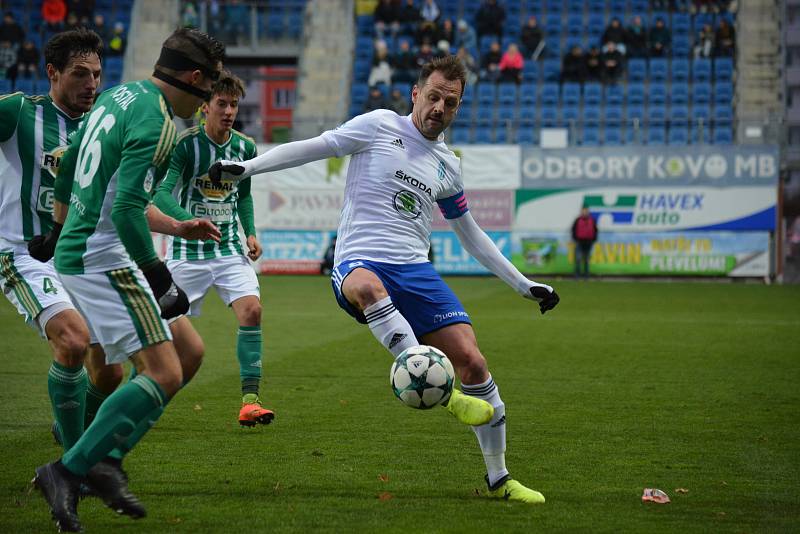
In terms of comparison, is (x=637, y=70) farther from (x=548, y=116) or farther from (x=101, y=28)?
(x=101, y=28)

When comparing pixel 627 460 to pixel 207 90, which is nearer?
pixel 207 90

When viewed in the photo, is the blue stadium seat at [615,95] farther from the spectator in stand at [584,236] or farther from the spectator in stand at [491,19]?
the spectator in stand at [584,236]

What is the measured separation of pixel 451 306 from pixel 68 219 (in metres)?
2.03

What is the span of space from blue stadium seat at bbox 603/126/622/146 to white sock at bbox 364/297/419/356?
80.8ft

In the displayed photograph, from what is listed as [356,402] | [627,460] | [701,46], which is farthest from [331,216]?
[627,460]

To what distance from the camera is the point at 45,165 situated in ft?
19.3

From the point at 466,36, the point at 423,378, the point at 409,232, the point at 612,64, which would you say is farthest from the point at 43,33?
the point at 423,378

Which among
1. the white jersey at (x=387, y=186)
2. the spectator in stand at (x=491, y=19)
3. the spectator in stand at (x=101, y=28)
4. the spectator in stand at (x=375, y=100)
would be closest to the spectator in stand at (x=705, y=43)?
the spectator in stand at (x=491, y=19)

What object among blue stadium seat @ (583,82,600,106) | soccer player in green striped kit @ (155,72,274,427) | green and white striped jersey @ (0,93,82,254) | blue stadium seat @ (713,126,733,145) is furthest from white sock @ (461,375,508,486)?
blue stadium seat @ (583,82,600,106)

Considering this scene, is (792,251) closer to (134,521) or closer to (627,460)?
(627,460)

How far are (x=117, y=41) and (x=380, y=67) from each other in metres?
7.93

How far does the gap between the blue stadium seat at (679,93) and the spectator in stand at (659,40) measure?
1107mm

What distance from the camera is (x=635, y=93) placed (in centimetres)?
3055

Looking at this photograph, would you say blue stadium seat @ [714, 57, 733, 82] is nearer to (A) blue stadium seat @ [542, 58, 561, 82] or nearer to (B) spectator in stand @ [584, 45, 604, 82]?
(B) spectator in stand @ [584, 45, 604, 82]
